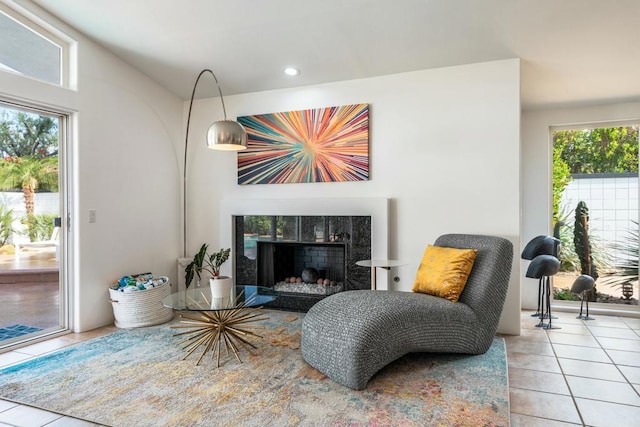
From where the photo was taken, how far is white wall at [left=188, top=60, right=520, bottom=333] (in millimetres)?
3473

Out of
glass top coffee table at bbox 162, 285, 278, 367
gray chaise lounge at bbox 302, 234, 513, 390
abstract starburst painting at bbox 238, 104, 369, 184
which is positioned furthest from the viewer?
abstract starburst painting at bbox 238, 104, 369, 184

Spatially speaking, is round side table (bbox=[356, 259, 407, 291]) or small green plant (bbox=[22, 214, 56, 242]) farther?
round side table (bbox=[356, 259, 407, 291])

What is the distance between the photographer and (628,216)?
428 cm

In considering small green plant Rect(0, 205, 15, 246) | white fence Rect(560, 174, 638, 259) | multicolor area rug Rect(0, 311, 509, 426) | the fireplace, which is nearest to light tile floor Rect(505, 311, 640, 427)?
multicolor area rug Rect(0, 311, 509, 426)

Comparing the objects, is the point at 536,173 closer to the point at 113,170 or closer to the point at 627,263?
the point at 627,263

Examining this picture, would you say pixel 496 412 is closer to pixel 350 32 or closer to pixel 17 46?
pixel 350 32

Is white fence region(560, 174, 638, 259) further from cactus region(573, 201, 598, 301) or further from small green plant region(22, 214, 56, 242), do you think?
small green plant region(22, 214, 56, 242)

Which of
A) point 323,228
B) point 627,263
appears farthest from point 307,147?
point 627,263

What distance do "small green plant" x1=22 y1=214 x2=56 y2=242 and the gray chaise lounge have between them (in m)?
2.40

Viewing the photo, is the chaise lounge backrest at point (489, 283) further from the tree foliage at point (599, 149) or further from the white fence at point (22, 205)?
the white fence at point (22, 205)

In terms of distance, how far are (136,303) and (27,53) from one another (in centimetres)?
226

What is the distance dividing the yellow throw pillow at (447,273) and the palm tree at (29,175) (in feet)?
10.6

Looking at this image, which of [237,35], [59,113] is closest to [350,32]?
[237,35]

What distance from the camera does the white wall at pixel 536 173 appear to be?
177 inches
